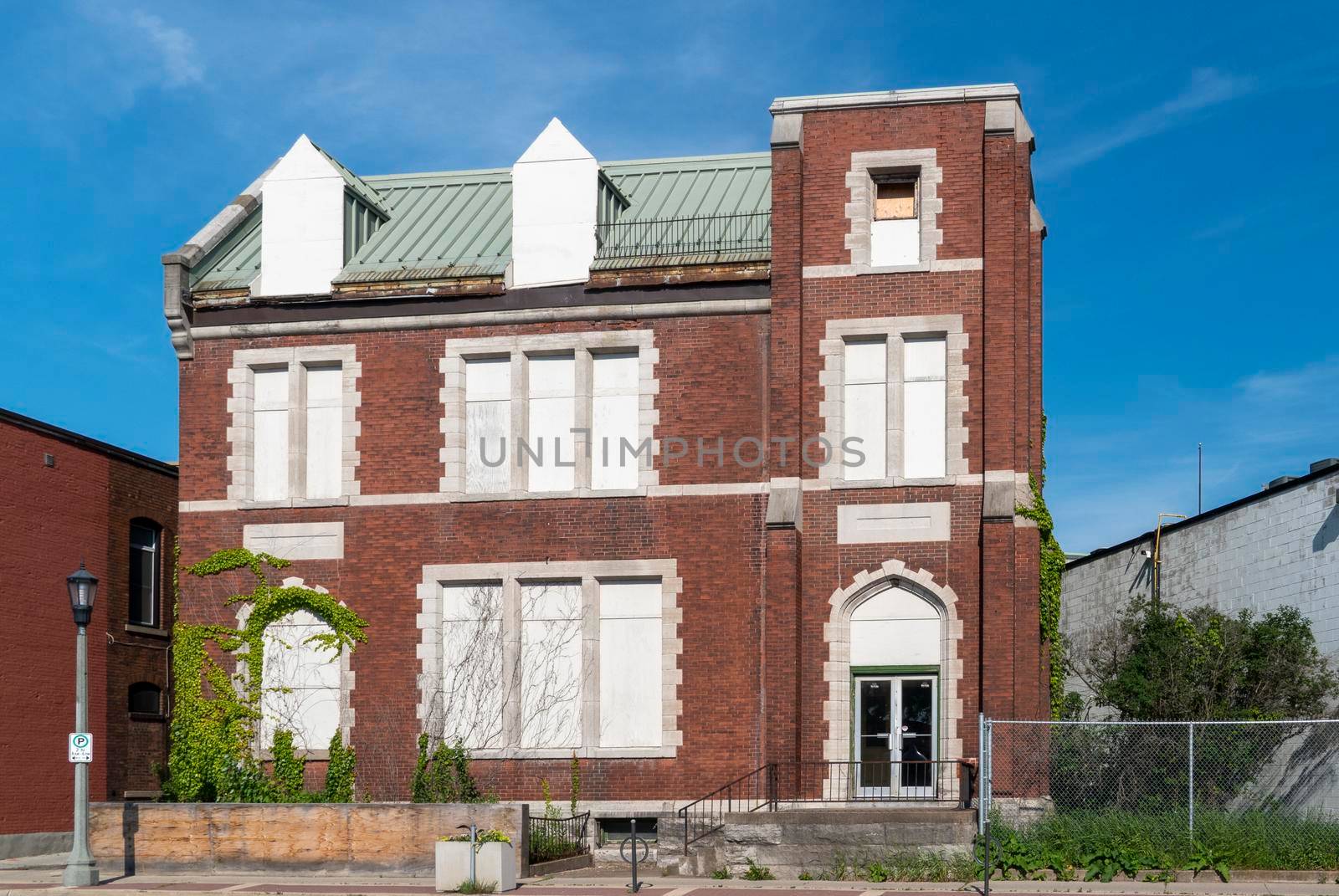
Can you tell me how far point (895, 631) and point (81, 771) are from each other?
12705 mm

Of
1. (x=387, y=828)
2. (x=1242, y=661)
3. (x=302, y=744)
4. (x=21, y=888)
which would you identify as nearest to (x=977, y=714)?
(x=1242, y=661)

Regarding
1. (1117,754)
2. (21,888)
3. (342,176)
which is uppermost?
(342,176)

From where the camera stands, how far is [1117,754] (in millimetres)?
26203

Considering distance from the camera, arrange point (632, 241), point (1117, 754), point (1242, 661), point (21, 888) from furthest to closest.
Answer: point (632, 241), point (1242, 661), point (1117, 754), point (21, 888)

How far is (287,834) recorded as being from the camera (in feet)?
84.3

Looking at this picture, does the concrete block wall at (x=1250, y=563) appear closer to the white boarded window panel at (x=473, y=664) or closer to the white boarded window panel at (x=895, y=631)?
the white boarded window panel at (x=895, y=631)

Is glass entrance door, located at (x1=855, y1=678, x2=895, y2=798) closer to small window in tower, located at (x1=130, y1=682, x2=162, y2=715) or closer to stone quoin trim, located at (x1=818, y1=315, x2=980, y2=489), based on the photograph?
stone quoin trim, located at (x1=818, y1=315, x2=980, y2=489)

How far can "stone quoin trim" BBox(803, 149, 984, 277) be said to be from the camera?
1120 inches

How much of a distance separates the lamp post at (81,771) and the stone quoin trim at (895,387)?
1176 centimetres

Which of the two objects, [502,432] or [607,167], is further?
[607,167]

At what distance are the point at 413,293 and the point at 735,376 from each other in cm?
597

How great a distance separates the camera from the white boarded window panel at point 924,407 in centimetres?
2814

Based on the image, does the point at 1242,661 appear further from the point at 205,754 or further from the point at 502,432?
the point at 205,754

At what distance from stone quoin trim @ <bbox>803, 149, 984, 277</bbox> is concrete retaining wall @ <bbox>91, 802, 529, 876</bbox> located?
1068cm
